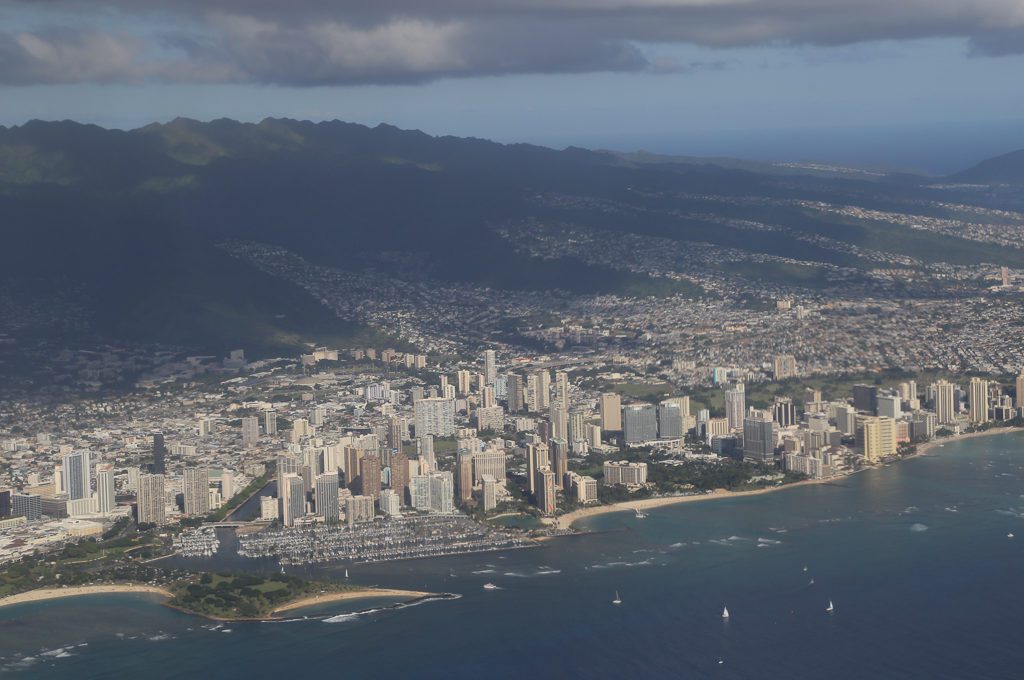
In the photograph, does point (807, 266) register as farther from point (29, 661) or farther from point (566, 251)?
point (29, 661)

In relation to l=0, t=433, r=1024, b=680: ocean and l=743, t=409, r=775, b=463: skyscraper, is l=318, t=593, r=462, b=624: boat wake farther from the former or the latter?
l=743, t=409, r=775, b=463: skyscraper

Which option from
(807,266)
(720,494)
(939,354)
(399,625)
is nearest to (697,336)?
(939,354)

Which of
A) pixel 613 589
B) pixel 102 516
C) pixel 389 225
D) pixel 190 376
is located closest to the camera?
pixel 613 589

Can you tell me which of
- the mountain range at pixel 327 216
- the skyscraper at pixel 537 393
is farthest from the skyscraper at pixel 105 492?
the mountain range at pixel 327 216

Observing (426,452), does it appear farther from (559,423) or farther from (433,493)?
(559,423)

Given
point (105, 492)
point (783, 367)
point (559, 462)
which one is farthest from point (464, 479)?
point (783, 367)

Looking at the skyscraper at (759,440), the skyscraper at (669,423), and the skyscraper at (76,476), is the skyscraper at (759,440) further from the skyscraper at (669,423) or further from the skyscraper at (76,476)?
the skyscraper at (76,476)
